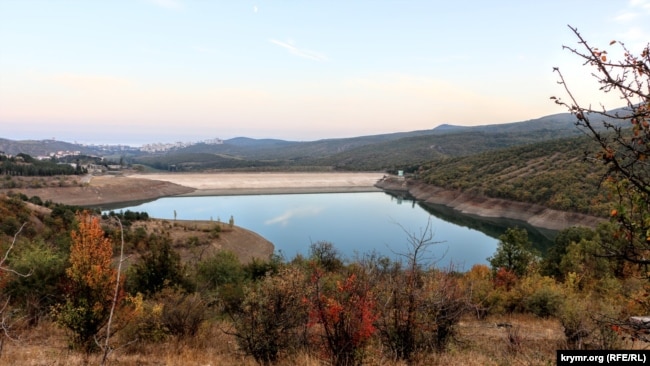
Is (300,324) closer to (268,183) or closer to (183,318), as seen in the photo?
(183,318)

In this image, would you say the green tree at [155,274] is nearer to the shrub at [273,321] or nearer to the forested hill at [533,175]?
the shrub at [273,321]

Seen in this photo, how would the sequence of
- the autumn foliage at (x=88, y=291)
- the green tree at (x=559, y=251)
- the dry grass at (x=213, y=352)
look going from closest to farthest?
1. the dry grass at (x=213, y=352)
2. the autumn foliage at (x=88, y=291)
3. the green tree at (x=559, y=251)

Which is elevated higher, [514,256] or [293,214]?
[514,256]

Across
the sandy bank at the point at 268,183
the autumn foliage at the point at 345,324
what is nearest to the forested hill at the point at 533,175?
the sandy bank at the point at 268,183

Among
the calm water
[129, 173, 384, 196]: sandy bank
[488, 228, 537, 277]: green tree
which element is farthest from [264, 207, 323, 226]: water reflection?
[488, 228, 537, 277]: green tree

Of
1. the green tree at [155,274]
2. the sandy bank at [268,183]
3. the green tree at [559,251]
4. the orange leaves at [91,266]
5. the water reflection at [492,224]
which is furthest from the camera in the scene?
the sandy bank at [268,183]

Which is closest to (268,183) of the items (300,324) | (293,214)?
(293,214)

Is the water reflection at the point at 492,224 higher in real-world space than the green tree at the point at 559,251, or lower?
lower
